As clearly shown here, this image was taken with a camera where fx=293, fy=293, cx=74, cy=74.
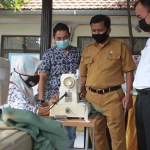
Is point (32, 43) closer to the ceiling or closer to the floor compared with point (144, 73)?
closer to the ceiling

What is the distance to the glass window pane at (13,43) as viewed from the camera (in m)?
7.93

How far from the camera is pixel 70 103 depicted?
234cm

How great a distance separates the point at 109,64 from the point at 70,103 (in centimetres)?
79

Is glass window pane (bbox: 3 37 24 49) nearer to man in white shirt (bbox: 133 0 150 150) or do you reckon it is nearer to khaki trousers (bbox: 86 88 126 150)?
khaki trousers (bbox: 86 88 126 150)

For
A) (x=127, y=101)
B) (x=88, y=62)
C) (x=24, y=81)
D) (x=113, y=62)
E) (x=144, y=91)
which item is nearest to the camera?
(x=24, y=81)

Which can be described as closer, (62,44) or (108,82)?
(108,82)

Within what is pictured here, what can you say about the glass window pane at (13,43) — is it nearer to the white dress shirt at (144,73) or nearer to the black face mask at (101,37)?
the black face mask at (101,37)

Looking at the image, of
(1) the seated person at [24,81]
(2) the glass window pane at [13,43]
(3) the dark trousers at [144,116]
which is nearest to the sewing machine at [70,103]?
(1) the seated person at [24,81]

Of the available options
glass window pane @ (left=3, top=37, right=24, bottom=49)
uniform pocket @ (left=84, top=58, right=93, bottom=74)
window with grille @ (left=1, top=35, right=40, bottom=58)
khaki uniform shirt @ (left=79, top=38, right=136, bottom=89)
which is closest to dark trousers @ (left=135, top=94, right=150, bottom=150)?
khaki uniform shirt @ (left=79, top=38, right=136, bottom=89)

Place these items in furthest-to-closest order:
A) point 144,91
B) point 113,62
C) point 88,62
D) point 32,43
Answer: point 32,43, point 88,62, point 113,62, point 144,91

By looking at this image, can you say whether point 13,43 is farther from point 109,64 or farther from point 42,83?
point 109,64

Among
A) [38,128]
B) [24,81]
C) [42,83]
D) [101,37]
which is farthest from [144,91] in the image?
[38,128]

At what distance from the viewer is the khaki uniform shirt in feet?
9.61

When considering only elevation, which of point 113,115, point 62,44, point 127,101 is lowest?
point 113,115
